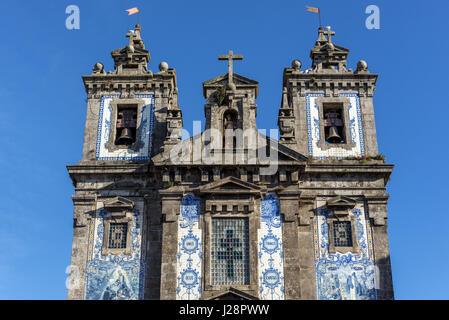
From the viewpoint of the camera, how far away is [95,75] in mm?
30828

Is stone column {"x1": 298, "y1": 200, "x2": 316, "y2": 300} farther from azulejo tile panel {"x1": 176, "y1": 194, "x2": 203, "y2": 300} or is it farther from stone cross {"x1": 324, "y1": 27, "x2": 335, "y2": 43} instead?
stone cross {"x1": 324, "y1": 27, "x2": 335, "y2": 43}

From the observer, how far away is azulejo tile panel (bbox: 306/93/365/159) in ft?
95.7

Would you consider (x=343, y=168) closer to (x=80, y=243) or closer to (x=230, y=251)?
(x=230, y=251)

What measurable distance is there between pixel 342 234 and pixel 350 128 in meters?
4.99

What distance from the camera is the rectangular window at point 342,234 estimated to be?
27141mm

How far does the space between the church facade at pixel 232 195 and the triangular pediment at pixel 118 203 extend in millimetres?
39

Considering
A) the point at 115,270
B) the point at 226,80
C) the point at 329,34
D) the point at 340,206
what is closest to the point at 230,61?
the point at 226,80

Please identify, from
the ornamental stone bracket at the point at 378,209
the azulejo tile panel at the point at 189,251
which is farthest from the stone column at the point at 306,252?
the azulejo tile panel at the point at 189,251

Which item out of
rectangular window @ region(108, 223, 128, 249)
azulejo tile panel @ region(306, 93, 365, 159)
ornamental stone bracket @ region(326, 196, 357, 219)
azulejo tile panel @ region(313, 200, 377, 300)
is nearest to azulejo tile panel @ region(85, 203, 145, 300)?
rectangular window @ region(108, 223, 128, 249)

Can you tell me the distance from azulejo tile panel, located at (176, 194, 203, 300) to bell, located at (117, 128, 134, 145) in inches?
169
